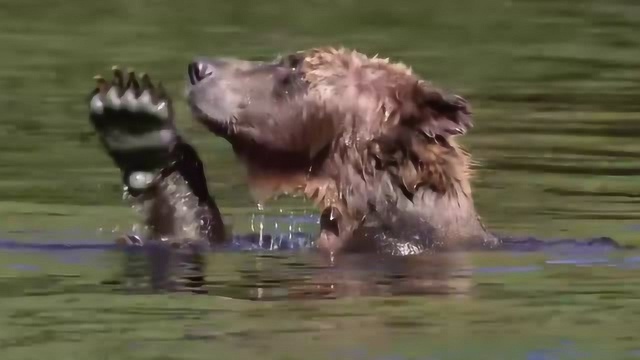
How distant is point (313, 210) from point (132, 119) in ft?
10.9

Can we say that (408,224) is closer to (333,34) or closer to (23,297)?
(23,297)

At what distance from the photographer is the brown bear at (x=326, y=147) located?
37.9 ft

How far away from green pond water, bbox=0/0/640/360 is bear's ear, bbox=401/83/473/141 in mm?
692

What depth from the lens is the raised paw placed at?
37.3 feet

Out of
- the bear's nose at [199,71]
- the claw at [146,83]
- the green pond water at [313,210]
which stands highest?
the bear's nose at [199,71]

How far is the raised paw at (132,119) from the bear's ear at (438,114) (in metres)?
1.32

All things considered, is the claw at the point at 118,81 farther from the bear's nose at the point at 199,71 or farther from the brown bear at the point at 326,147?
the bear's nose at the point at 199,71

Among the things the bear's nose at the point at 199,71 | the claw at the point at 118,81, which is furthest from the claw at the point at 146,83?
the bear's nose at the point at 199,71

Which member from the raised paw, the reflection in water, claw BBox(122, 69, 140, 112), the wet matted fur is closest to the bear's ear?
the wet matted fur

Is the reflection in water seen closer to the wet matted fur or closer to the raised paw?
the wet matted fur

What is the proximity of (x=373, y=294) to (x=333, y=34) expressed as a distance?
13.7 metres

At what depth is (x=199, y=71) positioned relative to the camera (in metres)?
11.4

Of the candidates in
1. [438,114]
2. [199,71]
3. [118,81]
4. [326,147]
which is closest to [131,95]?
[118,81]

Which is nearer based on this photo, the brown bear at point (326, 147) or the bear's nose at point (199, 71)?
the bear's nose at point (199, 71)
